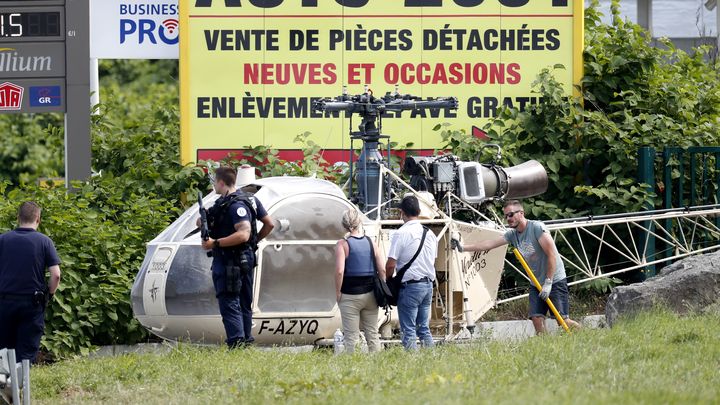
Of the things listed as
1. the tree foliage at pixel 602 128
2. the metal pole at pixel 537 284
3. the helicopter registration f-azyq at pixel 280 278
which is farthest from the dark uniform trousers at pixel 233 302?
the tree foliage at pixel 602 128

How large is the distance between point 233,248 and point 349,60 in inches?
260

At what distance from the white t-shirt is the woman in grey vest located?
20cm

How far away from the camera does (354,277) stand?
40.2 feet

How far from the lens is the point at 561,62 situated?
18484mm

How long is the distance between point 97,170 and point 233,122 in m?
2.06

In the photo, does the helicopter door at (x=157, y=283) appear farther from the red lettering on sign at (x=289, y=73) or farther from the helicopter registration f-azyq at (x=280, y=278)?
the red lettering on sign at (x=289, y=73)

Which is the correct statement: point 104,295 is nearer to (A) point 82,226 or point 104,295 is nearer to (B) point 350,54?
(A) point 82,226

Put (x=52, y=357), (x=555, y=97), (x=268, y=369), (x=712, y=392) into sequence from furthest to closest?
(x=555, y=97) < (x=52, y=357) < (x=268, y=369) < (x=712, y=392)

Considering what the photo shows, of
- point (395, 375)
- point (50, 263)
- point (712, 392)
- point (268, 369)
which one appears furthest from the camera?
point (50, 263)

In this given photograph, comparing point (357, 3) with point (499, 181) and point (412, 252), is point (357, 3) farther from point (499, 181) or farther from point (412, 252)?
point (412, 252)

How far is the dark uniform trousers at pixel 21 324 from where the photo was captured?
11641 mm

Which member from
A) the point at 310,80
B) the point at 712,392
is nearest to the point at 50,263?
the point at 712,392

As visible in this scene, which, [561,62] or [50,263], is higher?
[561,62]

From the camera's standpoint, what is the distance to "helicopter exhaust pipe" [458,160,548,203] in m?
14.8
